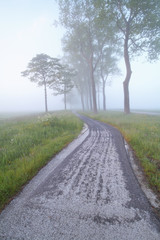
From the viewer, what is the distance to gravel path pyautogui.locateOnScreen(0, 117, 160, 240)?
45.4 inches

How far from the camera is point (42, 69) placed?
19.3 metres

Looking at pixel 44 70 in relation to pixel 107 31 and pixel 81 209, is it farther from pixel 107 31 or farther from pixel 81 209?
pixel 81 209

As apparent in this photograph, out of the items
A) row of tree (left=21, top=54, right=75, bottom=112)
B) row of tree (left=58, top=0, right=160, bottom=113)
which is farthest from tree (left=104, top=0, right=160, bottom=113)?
row of tree (left=21, top=54, right=75, bottom=112)

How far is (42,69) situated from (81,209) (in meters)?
22.3

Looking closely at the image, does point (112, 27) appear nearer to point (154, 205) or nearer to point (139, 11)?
point (139, 11)

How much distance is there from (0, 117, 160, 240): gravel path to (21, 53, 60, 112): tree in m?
21.2

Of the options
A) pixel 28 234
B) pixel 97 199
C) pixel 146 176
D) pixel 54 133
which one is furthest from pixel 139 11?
pixel 28 234

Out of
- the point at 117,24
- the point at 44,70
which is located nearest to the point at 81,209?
the point at 117,24

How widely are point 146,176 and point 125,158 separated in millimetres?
740

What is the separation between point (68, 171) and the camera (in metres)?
2.35

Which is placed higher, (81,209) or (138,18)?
(138,18)

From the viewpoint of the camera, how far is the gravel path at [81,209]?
115 cm

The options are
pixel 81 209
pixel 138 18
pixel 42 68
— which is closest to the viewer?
pixel 81 209

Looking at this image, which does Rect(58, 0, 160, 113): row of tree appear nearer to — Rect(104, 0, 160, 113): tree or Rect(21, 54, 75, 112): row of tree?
Rect(104, 0, 160, 113): tree
